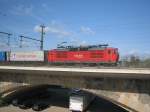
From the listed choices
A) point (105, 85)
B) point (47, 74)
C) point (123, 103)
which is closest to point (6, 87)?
point (47, 74)

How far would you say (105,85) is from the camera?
25656 mm

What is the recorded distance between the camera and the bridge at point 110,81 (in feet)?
75.9

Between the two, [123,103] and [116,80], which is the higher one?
[116,80]

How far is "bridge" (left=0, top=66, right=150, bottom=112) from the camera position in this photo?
75.9 ft

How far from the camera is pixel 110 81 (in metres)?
25.3

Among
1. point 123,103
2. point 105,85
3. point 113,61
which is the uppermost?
point 113,61

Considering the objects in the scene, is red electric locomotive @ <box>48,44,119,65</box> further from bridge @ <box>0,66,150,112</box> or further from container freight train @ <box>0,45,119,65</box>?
bridge @ <box>0,66,150,112</box>

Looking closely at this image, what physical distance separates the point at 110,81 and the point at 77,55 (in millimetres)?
15049

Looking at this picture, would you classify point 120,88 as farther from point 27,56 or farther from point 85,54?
point 27,56

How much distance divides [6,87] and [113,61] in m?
17.4

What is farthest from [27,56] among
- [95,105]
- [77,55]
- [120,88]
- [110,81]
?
[120,88]

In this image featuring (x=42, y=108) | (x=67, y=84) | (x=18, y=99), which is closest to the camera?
(x=67, y=84)

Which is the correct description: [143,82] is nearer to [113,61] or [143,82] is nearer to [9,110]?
[113,61]

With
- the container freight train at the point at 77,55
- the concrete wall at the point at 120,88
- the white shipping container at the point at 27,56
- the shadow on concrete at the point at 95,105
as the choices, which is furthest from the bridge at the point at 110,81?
the white shipping container at the point at 27,56
